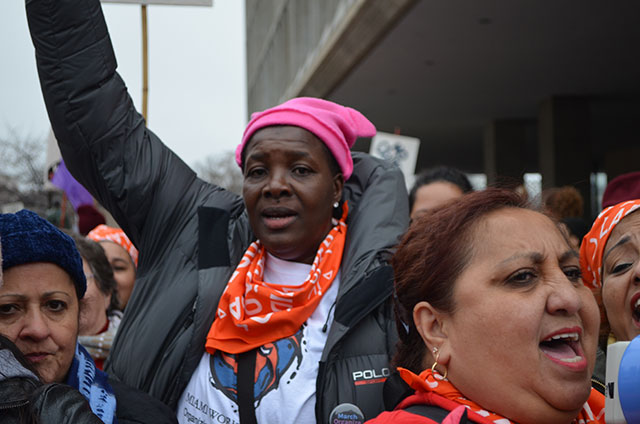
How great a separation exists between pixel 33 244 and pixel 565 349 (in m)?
1.42

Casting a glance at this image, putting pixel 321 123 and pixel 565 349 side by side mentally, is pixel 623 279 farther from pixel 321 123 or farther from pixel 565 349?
pixel 321 123

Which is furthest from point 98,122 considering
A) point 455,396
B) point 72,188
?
point 72,188

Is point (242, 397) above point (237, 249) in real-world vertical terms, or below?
below

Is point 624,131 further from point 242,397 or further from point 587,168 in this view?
point 242,397

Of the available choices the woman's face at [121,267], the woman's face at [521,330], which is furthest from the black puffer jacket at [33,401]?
the woman's face at [121,267]

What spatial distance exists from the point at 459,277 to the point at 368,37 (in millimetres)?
11018

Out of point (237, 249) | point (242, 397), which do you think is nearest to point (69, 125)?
point (237, 249)

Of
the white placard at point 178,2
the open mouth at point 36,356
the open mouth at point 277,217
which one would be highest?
the white placard at point 178,2

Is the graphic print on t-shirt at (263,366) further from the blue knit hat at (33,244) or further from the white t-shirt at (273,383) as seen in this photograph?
the blue knit hat at (33,244)

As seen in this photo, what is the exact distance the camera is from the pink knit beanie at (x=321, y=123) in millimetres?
2584

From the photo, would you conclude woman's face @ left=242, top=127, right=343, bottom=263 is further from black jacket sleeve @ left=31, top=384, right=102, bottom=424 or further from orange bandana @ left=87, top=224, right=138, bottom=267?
orange bandana @ left=87, top=224, right=138, bottom=267

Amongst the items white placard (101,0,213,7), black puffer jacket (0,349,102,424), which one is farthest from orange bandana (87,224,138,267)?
black puffer jacket (0,349,102,424)

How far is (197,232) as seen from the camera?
2.53 m

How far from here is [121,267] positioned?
411 cm
